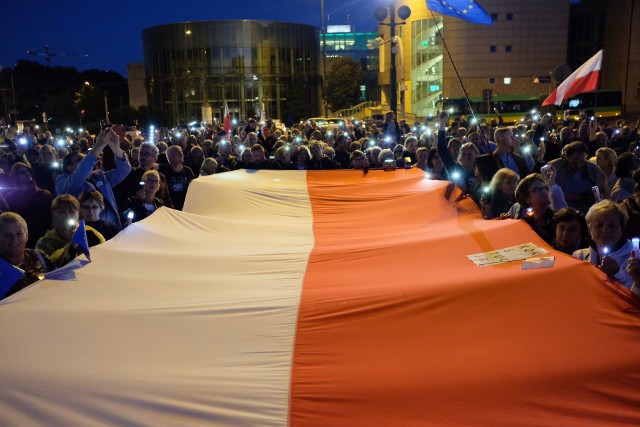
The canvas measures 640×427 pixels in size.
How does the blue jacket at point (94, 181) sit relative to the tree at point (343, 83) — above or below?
below

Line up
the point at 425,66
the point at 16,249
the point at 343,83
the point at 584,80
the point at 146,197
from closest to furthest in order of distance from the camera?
the point at 16,249, the point at 146,197, the point at 584,80, the point at 425,66, the point at 343,83

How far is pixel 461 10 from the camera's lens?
12.7m

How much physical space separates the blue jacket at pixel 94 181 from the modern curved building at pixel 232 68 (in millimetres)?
57190

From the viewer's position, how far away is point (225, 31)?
6419 centimetres

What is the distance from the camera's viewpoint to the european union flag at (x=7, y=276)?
3.96 meters

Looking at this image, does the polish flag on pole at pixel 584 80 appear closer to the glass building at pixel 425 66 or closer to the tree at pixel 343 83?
the glass building at pixel 425 66

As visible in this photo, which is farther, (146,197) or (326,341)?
(146,197)

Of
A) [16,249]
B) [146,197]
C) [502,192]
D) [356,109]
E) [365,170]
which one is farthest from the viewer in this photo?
[356,109]

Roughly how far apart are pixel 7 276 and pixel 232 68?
206ft

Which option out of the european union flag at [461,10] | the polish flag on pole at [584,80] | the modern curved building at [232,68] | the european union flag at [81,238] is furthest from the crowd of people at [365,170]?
the modern curved building at [232,68]

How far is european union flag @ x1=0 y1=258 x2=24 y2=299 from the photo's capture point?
3.96m

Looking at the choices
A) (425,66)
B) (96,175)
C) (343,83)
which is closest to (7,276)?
(96,175)

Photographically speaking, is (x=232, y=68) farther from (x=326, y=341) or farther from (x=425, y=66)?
(x=326, y=341)

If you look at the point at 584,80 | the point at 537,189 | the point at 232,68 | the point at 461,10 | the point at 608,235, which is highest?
the point at 232,68
